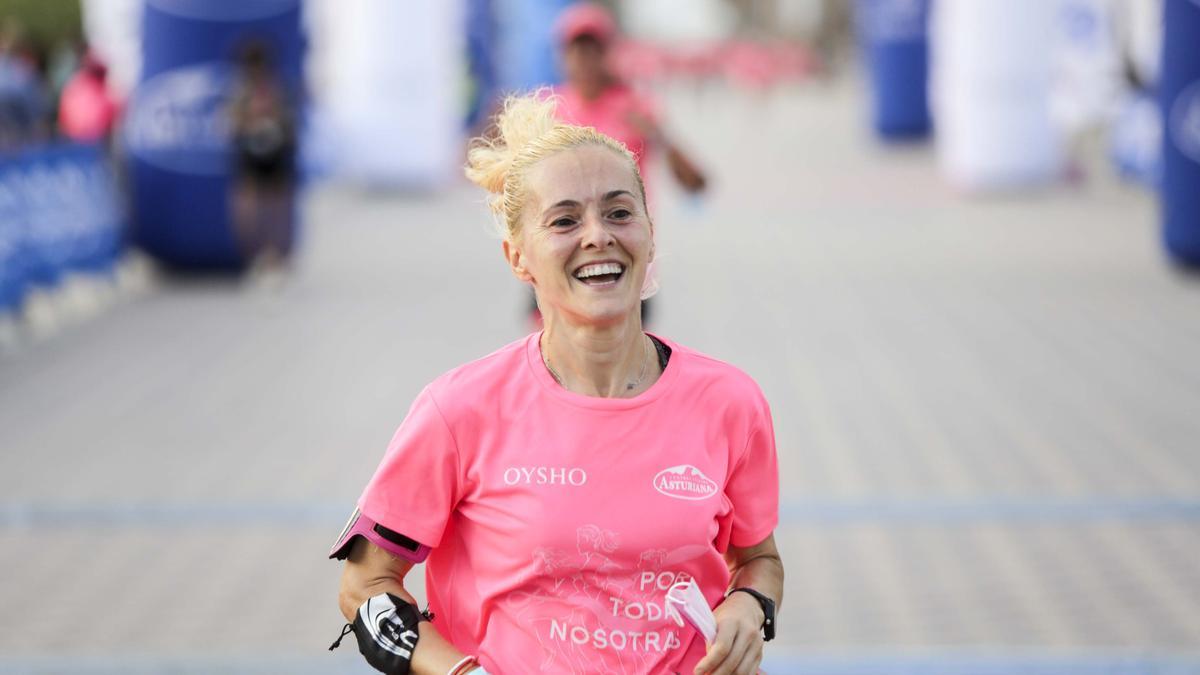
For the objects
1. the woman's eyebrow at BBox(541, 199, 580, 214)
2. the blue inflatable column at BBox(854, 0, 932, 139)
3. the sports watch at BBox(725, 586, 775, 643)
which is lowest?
the blue inflatable column at BBox(854, 0, 932, 139)

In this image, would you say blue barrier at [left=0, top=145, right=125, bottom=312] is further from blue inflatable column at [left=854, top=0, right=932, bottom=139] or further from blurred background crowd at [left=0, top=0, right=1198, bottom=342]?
blue inflatable column at [left=854, top=0, right=932, bottom=139]

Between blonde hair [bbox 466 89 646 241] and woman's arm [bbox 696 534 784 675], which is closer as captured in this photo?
woman's arm [bbox 696 534 784 675]

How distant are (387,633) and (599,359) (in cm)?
50

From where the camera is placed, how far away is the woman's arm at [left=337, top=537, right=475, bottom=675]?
235 cm

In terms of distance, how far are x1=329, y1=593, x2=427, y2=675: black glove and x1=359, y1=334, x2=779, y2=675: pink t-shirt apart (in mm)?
109

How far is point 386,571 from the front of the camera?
94.7 inches

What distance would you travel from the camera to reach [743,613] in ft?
7.86

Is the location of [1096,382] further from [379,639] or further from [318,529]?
[379,639]

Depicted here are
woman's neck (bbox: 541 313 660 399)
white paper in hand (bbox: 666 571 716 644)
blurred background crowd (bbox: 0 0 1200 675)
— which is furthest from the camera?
blurred background crowd (bbox: 0 0 1200 675)

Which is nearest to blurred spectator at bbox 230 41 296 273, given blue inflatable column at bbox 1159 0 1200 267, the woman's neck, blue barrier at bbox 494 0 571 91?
blue inflatable column at bbox 1159 0 1200 267

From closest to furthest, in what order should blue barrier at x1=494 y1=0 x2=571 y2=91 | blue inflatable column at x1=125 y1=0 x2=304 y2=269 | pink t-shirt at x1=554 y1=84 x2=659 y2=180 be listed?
pink t-shirt at x1=554 y1=84 x2=659 y2=180 < blue inflatable column at x1=125 y1=0 x2=304 y2=269 < blue barrier at x1=494 y1=0 x2=571 y2=91

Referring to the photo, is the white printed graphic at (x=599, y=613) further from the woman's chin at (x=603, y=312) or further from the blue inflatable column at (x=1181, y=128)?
the blue inflatable column at (x=1181, y=128)

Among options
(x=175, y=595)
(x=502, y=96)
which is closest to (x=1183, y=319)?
(x=175, y=595)

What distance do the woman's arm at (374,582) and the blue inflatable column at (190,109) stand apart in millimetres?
10521
